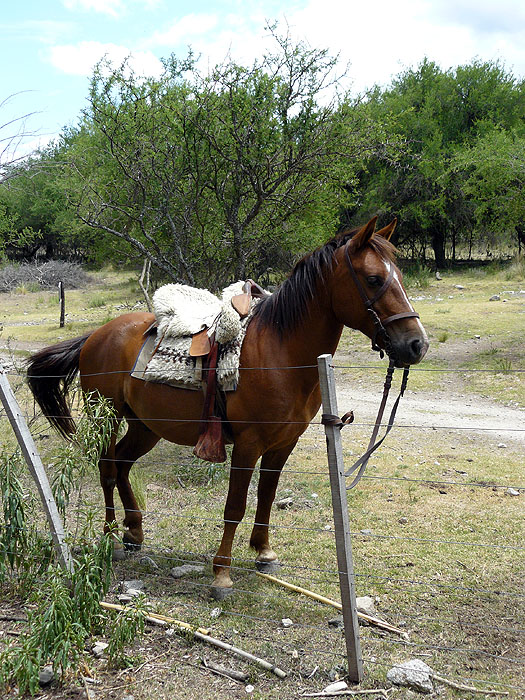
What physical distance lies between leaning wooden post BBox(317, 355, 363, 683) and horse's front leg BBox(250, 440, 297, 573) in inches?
47.7

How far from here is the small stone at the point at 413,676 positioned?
2777mm

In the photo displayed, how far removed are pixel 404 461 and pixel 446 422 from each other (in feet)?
5.35

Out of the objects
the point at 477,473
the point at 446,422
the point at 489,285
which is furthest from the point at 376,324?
the point at 489,285

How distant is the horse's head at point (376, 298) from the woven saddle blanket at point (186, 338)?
72 cm

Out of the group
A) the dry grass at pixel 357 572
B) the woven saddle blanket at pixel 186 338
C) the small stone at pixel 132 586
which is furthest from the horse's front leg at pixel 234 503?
the small stone at pixel 132 586

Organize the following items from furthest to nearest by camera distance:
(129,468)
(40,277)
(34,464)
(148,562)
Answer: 1. (40,277)
2. (129,468)
3. (148,562)
4. (34,464)

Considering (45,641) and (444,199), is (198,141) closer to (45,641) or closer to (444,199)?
(45,641)

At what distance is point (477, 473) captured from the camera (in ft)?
19.4

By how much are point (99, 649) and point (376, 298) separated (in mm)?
2472

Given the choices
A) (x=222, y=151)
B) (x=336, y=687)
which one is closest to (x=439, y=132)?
(x=222, y=151)

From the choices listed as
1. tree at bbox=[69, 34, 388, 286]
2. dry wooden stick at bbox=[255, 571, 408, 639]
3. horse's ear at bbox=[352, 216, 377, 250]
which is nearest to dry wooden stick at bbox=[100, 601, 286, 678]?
dry wooden stick at bbox=[255, 571, 408, 639]

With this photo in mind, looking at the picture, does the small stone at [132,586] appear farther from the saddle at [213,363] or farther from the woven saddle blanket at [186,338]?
the woven saddle blanket at [186,338]

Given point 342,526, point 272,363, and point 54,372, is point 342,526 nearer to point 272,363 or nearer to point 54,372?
point 272,363

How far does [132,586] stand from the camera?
12.8 ft
